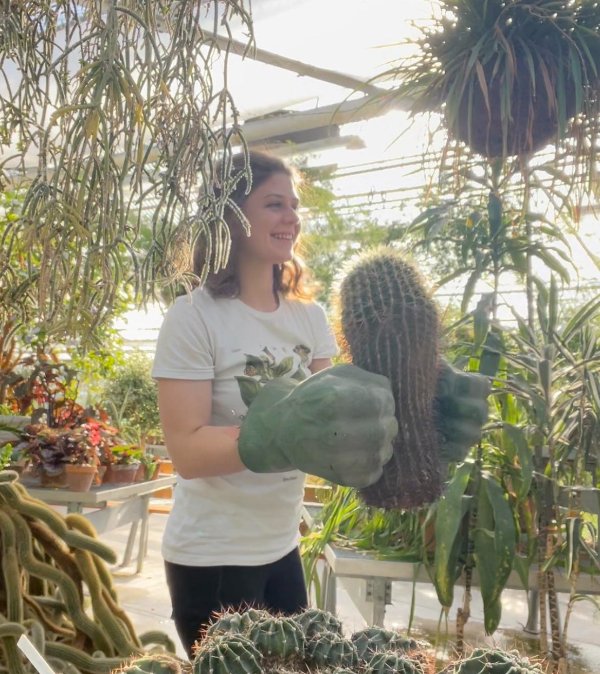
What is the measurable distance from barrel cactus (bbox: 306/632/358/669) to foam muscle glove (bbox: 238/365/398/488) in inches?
4.2

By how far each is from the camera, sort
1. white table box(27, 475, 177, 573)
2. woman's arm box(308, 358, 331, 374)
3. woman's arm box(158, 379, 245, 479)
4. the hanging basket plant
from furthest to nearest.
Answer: white table box(27, 475, 177, 573), the hanging basket plant, woman's arm box(308, 358, 331, 374), woman's arm box(158, 379, 245, 479)

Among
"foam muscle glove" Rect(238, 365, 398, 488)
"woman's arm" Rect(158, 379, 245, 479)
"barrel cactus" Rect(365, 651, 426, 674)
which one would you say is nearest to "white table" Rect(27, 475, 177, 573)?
"woman's arm" Rect(158, 379, 245, 479)

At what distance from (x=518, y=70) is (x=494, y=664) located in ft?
3.57

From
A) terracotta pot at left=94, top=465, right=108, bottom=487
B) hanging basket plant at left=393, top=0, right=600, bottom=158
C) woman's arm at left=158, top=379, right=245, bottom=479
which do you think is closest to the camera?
woman's arm at left=158, top=379, right=245, bottom=479

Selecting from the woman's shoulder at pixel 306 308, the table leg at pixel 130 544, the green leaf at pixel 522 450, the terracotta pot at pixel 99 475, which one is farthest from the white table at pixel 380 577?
the table leg at pixel 130 544

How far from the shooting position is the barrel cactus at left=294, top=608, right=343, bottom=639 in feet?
1.38

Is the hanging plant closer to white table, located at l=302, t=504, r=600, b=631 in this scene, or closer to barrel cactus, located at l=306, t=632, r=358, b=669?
barrel cactus, located at l=306, t=632, r=358, b=669

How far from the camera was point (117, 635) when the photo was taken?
0.54 m

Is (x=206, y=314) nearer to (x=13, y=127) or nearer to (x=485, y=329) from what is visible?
(x=13, y=127)

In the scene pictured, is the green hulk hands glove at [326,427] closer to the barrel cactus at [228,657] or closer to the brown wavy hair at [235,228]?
the barrel cactus at [228,657]

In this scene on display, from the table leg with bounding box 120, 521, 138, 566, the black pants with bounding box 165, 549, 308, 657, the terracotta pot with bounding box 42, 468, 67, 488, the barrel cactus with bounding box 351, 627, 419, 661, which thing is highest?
the barrel cactus with bounding box 351, 627, 419, 661

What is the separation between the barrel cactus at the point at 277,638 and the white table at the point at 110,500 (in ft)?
6.52

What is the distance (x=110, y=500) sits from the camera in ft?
8.94

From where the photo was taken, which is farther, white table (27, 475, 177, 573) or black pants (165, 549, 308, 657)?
white table (27, 475, 177, 573)
